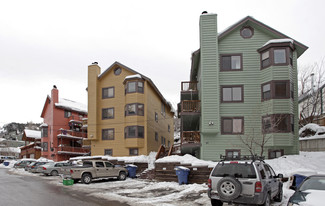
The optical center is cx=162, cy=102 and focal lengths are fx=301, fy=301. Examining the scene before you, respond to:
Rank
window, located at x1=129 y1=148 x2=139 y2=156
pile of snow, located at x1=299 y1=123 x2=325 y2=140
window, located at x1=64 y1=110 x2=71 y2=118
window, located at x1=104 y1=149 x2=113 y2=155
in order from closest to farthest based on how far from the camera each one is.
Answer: pile of snow, located at x1=299 y1=123 x2=325 y2=140
window, located at x1=129 y1=148 x2=139 y2=156
window, located at x1=104 y1=149 x2=113 y2=155
window, located at x1=64 y1=110 x2=71 y2=118

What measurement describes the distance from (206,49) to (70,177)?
46.4ft

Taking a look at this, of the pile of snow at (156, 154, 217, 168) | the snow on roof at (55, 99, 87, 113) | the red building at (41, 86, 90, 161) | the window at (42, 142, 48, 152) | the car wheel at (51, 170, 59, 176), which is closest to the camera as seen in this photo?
the pile of snow at (156, 154, 217, 168)

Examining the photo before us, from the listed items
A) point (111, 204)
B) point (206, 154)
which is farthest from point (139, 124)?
point (111, 204)

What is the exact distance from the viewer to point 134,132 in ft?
104

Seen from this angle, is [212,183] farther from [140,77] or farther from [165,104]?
[165,104]

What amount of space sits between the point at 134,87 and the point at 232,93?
11.9 metres

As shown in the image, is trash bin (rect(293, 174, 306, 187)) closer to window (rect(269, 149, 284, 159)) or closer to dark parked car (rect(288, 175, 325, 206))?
dark parked car (rect(288, 175, 325, 206))

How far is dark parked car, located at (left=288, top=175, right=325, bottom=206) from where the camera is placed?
7.66 metres

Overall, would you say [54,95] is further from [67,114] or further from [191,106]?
[191,106]

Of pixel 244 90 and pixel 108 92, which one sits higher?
pixel 108 92

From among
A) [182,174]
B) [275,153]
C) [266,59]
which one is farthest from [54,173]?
[266,59]

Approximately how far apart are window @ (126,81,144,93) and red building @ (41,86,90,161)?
1577 centimetres

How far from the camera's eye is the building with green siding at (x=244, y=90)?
22.6m

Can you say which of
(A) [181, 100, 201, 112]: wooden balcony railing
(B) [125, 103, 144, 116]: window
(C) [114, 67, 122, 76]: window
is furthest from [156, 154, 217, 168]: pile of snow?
(C) [114, 67, 122, 76]: window
